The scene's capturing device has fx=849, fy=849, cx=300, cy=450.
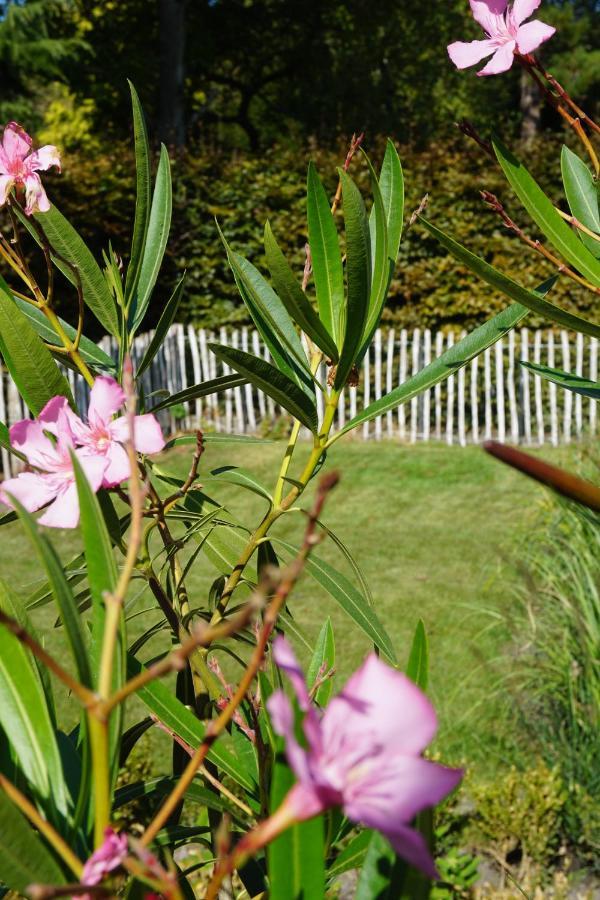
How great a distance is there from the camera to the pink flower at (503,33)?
32.2 inches

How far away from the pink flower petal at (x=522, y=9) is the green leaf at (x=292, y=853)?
0.74m

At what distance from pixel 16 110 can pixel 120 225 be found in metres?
7.22

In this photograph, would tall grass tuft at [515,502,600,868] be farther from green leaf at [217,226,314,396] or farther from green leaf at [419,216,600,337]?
green leaf at [419,216,600,337]

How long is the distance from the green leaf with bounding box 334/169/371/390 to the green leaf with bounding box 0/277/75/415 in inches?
9.6

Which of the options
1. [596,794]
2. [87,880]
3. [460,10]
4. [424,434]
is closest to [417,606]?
[596,794]

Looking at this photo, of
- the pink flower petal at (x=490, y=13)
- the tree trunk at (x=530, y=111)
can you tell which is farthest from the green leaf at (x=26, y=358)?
the tree trunk at (x=530, y=111)

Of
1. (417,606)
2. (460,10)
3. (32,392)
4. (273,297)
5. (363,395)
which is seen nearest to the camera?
(32,392)

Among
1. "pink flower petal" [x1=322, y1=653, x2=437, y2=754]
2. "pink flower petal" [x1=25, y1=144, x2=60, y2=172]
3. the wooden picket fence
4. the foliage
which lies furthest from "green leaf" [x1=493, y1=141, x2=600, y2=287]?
the wooden picket fence

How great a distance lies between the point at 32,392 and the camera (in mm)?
663

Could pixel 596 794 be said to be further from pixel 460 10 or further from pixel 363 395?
pixel 460 10

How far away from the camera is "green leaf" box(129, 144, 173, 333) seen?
38.6 inches

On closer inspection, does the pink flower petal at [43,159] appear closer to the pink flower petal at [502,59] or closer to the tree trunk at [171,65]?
the pink flower petal at [502,59]

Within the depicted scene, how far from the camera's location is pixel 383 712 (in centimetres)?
33

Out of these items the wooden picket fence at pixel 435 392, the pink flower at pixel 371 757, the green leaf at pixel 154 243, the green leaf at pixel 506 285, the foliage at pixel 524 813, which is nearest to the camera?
the pink flower at pixel 371 757
